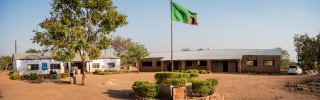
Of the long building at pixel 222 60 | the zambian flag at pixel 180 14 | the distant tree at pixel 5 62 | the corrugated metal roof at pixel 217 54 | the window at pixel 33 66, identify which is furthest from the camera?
Result: the distant tree at pixel 5 62

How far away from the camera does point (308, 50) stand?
3894 cm

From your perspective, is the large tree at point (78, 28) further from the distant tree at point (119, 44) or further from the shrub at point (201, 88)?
the distant tree at point (119, 44)

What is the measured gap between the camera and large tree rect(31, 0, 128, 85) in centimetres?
2125

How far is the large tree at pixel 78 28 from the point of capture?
21.2 metres

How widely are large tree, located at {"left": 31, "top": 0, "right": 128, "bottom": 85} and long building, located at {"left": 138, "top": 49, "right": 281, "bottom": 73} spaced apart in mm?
18537

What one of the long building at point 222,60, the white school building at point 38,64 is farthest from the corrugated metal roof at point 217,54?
the white school building at point 38,64

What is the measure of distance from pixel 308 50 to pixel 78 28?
3511cm

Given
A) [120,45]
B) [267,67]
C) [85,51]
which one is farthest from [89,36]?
[120,45]

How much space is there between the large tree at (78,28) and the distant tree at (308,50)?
1221 inches

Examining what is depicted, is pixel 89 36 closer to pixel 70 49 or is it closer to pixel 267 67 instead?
pixel 70 49

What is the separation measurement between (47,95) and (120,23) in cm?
932

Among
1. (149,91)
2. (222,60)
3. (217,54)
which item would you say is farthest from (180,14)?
(217,54)

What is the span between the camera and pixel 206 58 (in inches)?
1465

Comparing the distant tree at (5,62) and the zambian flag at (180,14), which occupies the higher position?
the zambian flag at (180,14)
